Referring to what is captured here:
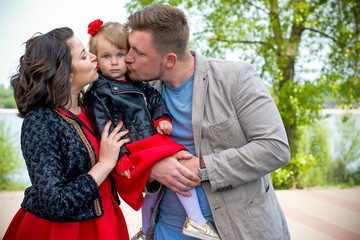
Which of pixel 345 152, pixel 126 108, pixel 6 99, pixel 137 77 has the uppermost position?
pixel 137 77

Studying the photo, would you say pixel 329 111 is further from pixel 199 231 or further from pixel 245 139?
pixel 199 231

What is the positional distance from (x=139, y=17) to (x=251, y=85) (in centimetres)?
86

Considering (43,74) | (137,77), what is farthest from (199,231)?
(43,74)

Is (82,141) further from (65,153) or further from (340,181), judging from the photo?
(340,181)

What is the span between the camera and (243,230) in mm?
1936

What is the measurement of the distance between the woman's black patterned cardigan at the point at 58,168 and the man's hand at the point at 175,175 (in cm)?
37

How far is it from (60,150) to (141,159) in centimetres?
46

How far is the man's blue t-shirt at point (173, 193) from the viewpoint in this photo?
2.10 meters

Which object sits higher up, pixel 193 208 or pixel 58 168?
pixel 58 168

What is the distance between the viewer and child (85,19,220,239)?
1988 millimetres

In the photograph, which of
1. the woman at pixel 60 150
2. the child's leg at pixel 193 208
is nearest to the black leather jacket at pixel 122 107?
the woman at pixel 60 150

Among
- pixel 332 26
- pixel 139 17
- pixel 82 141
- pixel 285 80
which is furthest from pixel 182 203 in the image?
pixel 332 26

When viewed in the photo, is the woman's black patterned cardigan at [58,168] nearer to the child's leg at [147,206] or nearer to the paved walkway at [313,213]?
the child's leg at [147,206]

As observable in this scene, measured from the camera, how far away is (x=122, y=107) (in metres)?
2.10
